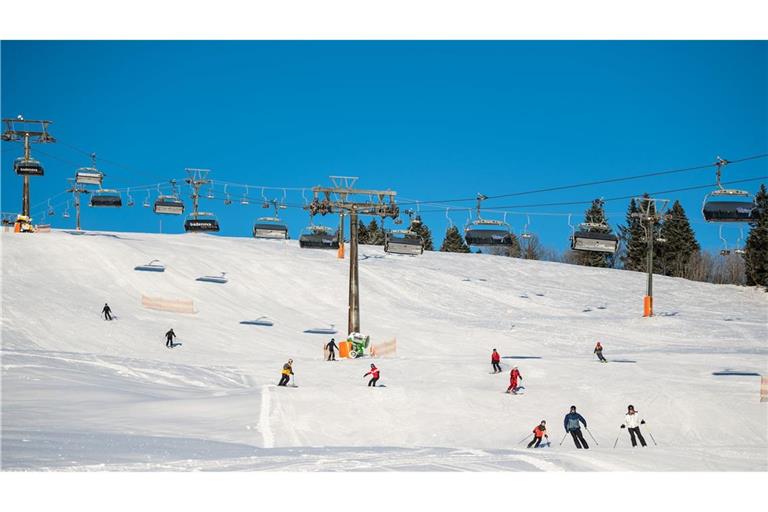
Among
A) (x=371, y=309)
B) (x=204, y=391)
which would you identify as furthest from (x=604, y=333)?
(x=204, y=391)

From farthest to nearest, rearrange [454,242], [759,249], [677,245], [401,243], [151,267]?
[454,242]
[677,245]
[759,249]
[151,267]
[401,243]

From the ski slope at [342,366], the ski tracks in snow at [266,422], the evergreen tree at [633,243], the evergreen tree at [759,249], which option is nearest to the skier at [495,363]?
the ski slope at [342,366]

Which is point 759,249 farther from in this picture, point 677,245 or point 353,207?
point 353,207

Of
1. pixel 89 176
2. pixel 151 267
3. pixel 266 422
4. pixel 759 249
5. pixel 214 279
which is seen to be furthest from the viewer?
pixel 759 249

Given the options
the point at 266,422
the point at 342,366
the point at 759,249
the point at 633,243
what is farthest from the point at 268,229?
the point at 633,243

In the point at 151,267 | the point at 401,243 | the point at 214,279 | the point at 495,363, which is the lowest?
the point at 495,363

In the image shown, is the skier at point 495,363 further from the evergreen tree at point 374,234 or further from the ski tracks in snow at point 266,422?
the evergreen tree at point 374,234

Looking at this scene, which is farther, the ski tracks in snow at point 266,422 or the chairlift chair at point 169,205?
the chairlift chair at point 169,205

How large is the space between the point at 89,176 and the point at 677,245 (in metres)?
84.8

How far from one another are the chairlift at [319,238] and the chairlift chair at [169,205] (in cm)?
1091

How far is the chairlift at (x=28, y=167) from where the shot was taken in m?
52.6

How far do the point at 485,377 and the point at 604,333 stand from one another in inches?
878

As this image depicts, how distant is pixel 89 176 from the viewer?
50.8m

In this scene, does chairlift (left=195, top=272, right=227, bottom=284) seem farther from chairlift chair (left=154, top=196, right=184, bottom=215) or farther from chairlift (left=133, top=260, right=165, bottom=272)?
chairlift chair (left=154, top=196, right=184, bottom=215)
